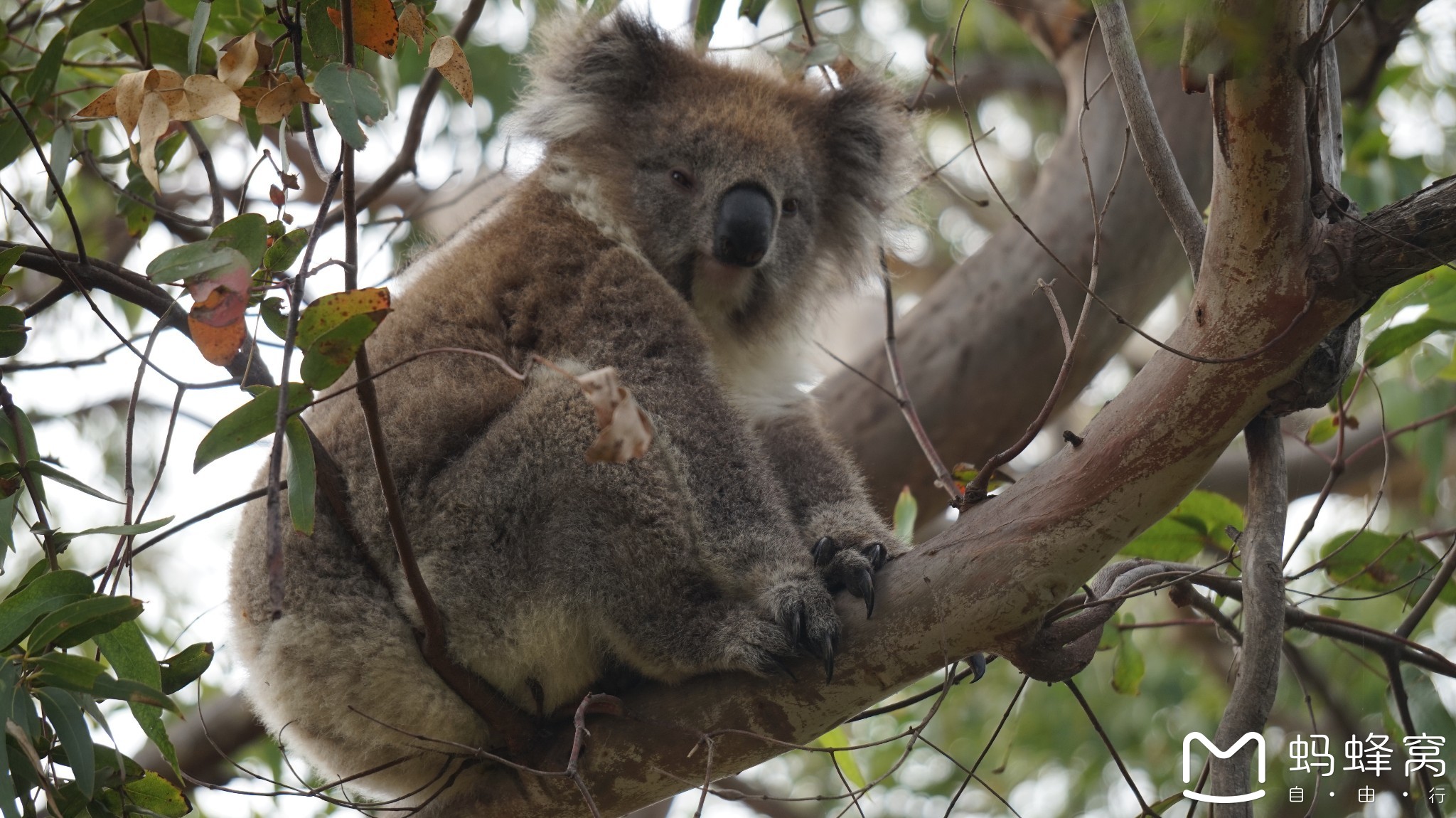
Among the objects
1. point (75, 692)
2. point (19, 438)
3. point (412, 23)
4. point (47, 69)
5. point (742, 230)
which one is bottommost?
point (75, 692)

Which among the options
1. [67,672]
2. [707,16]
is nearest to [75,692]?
[67,672]

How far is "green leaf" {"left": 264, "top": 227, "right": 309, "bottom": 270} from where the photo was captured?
2.08 meters

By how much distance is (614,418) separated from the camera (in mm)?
1429

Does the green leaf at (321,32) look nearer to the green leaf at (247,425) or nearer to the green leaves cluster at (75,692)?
the green leaf at (247,425)

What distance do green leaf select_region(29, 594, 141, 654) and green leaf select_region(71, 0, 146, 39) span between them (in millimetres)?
1350

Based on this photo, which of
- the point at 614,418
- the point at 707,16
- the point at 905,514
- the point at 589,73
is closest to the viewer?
the point at 614,418

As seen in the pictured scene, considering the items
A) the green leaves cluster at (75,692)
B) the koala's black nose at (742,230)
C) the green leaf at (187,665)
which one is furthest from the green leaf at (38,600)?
the koala's black nose at (742,230)

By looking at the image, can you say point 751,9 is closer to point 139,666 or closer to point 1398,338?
point 1398,338

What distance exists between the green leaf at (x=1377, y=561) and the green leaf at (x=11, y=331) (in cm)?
288

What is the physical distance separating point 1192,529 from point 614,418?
197 centimetres

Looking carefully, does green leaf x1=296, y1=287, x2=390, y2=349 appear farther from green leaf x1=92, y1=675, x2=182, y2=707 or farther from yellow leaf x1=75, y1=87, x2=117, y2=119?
yellow leaf x1=75, y1=87, x2=117, y2=119

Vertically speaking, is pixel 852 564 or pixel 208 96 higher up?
pixel 208 96

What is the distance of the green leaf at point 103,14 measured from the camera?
254 cm

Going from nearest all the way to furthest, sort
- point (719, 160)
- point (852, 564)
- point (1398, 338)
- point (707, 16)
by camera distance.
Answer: point (852, 564) → point (1398, 338) → point (707, 16) → point (719, 160)
